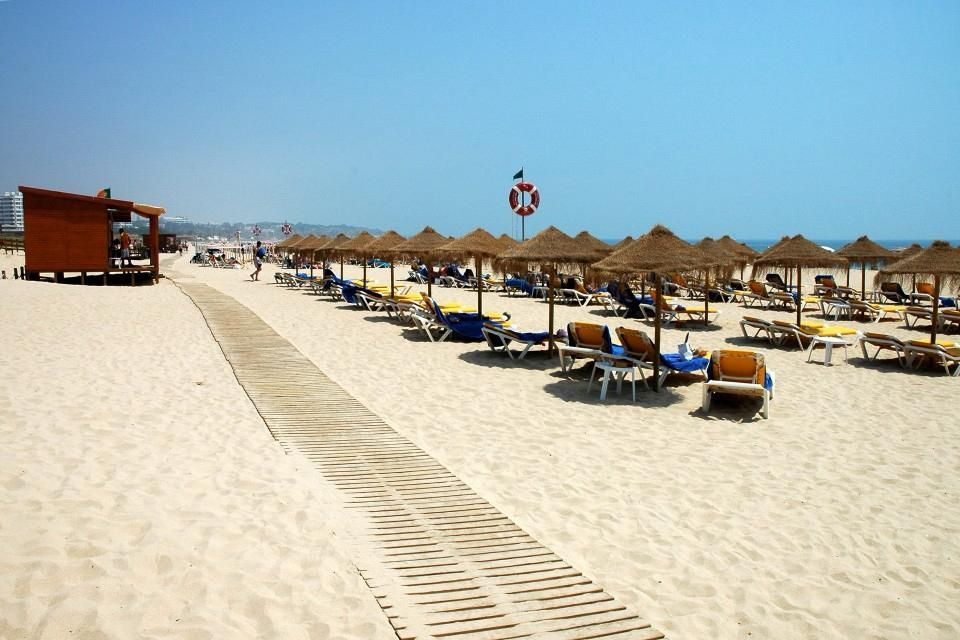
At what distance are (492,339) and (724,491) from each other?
5879 millimetres

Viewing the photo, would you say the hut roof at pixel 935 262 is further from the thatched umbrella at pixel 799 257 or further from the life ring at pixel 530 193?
the life ring at pixel 530 193

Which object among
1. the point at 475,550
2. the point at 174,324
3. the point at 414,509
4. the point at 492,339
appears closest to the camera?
the point at 475,550

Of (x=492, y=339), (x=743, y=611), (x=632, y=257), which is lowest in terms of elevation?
(x=743, y=611)

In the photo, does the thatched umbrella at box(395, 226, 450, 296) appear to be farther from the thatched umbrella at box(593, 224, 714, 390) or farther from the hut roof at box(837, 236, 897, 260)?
the hut roof at box(837, 236, 897, 260)

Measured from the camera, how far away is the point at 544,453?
5.85 meters

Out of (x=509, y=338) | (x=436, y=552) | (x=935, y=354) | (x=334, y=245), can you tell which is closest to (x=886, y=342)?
(x=935, y=354)

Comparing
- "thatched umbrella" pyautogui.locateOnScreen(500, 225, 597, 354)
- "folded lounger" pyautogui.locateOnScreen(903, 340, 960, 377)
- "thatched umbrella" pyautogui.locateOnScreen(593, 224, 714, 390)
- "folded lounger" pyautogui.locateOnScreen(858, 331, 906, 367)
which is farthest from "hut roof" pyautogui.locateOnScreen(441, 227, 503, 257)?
"folded lounger" pyautogui.locateOnScreen(903, 340, 960, 377)

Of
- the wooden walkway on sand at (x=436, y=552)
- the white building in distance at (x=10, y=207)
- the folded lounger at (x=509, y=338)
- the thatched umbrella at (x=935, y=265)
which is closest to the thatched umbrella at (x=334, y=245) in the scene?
the folded lounger at (x=509, y=338)

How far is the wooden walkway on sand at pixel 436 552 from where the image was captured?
3.25 meters

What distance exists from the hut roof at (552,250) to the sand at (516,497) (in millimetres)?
1877

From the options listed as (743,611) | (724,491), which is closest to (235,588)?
(743,611)

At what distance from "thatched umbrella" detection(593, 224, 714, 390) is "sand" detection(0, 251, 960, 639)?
1374 mm

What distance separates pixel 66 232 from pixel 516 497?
815 inches

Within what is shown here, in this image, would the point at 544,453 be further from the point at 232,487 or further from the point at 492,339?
the point at 492,339
